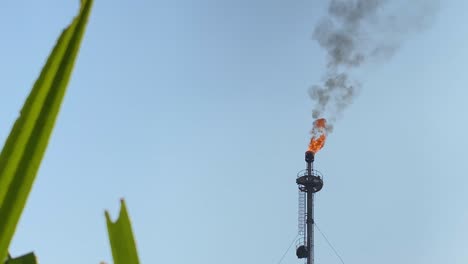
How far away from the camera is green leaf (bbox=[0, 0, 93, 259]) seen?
0.46m

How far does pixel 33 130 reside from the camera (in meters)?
0.48

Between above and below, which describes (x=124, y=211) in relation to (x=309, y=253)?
below

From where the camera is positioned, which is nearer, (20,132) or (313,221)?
(20,132)

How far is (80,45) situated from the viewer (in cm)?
47

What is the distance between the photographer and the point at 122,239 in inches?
19.9

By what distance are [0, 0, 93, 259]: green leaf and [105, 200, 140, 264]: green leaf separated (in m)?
0.07

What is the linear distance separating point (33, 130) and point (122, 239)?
104mm

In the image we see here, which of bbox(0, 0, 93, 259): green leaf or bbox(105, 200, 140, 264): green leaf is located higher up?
bbox(0, 0, 93, 259): green leaf

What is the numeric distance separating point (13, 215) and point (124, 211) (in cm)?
8

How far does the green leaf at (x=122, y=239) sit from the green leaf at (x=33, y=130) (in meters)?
0.07

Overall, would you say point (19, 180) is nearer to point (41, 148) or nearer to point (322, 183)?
point (41, 148)

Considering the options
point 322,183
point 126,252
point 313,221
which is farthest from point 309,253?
point 126,252

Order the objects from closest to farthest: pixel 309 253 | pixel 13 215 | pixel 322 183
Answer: pixel 13 215, pixel 309 253, pixel 322 183

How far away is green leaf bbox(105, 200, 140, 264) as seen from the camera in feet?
1.63
